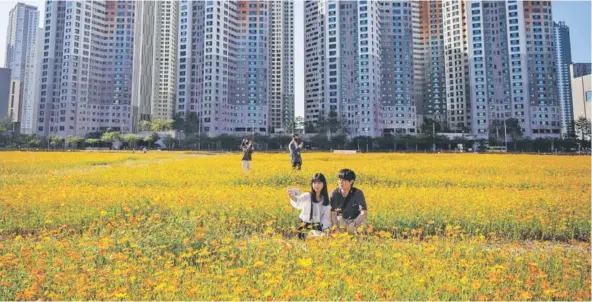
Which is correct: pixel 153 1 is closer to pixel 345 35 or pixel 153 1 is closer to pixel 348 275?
pixel 345 35

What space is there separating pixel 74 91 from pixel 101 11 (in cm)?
3840

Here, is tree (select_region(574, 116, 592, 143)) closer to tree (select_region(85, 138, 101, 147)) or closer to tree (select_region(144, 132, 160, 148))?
tree (select_region(144, 132, 160, 148))

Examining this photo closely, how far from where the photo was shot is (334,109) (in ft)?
445

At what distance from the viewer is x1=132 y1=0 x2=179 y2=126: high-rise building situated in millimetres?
167500

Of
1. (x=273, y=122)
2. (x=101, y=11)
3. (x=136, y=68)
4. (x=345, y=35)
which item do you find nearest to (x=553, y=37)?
(x=345, y=35)

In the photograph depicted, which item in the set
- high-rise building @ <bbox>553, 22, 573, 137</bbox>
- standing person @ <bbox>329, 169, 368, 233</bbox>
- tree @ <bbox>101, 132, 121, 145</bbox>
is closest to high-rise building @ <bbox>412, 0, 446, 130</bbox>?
high-rise building @ <bbox>553, 22, 573, 137</bbox>

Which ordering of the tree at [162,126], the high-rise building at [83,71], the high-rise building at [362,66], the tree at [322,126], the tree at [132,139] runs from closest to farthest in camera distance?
the tree at [132,139], the tree at [322,126], the tree at [162,126], the high-rise building at [362,66], the high-rise building at [83,71]

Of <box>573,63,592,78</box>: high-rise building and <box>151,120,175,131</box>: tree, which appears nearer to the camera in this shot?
<box>573,63,592,78</box>: high-rise building

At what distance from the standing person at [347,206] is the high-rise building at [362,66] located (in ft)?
397

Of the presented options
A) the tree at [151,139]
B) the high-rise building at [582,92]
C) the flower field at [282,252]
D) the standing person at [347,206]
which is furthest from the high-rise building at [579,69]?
the tree at [151,139]

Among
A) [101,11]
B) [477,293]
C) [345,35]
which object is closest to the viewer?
[477,293]

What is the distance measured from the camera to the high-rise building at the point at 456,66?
14150 cm

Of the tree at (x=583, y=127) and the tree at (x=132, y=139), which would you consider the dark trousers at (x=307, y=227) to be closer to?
the tree at (x=132, y=139)

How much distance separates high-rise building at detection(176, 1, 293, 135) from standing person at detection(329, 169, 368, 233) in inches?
5091
